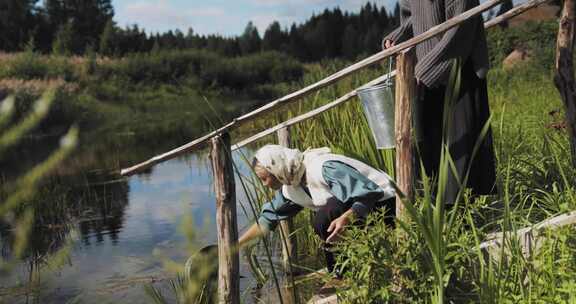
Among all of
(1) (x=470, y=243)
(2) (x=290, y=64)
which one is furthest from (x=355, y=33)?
(1) (x=470, y=243)

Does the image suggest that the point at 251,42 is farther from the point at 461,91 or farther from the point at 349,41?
the point at 461,91

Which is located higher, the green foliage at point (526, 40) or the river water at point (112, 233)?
the green foliage at point (526, 40)

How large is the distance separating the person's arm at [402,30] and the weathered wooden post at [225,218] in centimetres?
94

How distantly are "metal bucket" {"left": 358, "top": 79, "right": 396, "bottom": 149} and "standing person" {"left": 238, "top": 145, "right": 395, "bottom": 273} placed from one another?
0.15 meters

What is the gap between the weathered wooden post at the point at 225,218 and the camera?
2.74 meters

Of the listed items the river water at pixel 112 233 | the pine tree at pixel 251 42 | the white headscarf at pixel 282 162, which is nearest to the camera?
the white headscarf at pixel 282 162

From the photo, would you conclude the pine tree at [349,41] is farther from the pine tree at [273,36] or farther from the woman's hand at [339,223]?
the woman's hand at [339,223]

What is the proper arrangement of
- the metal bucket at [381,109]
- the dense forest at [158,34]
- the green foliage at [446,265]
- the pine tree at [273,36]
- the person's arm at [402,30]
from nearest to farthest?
the green foliage at [446,265] < the metal bucket at [381,109] < the person's arm at [402,30] < the dense forest at [158,34] < the pine tree at [273,36]

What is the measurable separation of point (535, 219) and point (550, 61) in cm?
983

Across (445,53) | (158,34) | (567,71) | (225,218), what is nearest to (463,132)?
(445,53)

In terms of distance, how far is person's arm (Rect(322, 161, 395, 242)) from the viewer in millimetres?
2648

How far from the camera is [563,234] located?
85.3 inches

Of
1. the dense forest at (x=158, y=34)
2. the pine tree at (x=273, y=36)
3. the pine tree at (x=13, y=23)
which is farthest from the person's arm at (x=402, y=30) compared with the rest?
the pine tree at (x=273, y=36)

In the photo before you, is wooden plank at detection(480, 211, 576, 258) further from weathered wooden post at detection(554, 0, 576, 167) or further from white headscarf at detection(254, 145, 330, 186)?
white headscarf at detection(254, 145, 330, 186)
